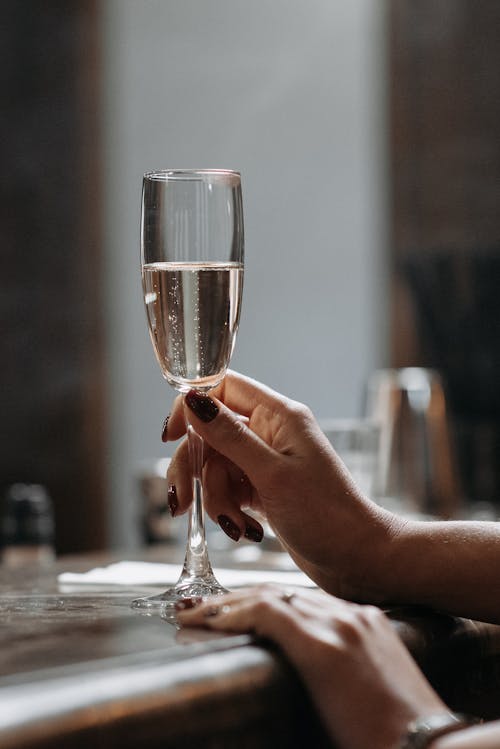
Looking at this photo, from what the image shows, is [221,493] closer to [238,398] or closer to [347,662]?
[238,398]

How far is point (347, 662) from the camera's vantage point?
494mm

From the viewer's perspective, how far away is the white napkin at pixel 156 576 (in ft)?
2.58

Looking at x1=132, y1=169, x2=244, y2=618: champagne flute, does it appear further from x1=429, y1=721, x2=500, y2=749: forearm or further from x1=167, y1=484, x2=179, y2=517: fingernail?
x1=429, y1=721, x2=500, y2=749: forearm

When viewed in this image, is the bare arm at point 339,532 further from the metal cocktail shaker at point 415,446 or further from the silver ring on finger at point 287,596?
the metal cocktail shaker at point 415,446

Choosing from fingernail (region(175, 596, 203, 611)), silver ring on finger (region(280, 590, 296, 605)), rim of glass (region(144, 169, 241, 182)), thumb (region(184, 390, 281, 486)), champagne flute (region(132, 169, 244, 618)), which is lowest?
fingernail (region(175, 596, 203, 611))

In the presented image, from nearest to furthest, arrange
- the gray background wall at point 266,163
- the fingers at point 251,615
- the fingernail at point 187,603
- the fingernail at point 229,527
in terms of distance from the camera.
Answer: the fingers at point 251,615 < the fingernail at point 187,603 < the fingernail at point 229,527 < the gray background wall at point 266,163

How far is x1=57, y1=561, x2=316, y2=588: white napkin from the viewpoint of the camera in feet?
2.58

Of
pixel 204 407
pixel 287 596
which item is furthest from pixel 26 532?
pixel 287 596

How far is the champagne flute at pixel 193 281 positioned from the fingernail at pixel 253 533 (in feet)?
0.22

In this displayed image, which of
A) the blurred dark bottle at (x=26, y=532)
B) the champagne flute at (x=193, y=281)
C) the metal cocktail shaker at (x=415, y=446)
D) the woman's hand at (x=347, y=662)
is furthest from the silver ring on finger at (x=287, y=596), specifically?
the metal cocktail shaker at (x=415, y=446)

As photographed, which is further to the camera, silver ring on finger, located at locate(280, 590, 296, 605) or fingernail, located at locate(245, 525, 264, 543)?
fingernail, located at locate(245, 525, 264, 543)

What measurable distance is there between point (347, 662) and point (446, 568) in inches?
7.4

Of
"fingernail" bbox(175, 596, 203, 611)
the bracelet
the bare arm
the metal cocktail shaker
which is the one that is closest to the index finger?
the bare arm

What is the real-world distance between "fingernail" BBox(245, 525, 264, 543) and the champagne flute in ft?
0.22
